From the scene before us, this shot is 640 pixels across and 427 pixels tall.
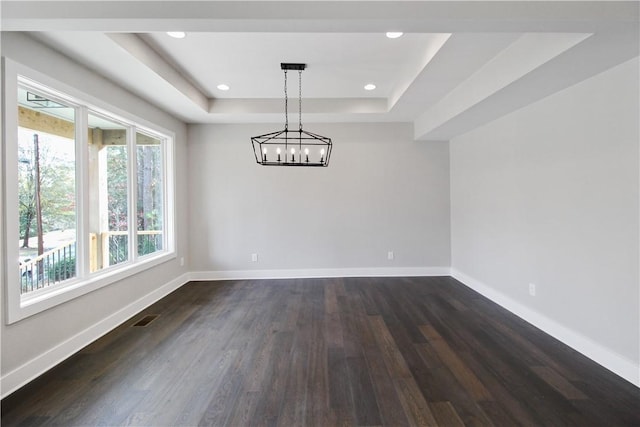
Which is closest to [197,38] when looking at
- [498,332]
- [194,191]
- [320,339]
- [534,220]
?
[194,191]

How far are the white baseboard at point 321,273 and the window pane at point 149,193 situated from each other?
1.03 metres

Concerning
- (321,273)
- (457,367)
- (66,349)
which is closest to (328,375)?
(457,367)

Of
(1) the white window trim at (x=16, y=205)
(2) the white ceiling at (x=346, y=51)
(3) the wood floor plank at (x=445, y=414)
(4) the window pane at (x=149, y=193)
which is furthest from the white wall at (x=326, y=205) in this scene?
(3) the wood floor plank at (x=445, y=414)

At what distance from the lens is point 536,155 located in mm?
3070

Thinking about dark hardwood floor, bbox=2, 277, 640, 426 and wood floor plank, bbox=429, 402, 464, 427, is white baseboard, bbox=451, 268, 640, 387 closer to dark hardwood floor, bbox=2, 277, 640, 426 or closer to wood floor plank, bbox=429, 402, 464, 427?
dark hardwood floor, bbox=2, 277, 640, 426

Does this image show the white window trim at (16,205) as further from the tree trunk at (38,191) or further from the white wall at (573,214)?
the white wall at (573,214)

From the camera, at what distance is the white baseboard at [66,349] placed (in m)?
2.04

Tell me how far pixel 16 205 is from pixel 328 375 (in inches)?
104

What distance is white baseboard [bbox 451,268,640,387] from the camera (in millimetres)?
2156

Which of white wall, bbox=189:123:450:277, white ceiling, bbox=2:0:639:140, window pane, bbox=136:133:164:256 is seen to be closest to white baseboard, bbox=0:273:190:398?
window pane, bbox=136:133:164:256

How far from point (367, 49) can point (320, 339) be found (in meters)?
2.92

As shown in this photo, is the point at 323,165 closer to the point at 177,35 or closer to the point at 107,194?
the point at 177,35

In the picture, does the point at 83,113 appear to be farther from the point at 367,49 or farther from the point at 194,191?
the point at 367,49

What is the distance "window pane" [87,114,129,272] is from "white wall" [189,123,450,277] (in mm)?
1439
